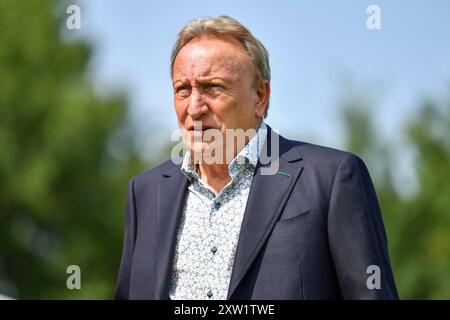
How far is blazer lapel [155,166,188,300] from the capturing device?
132 inches

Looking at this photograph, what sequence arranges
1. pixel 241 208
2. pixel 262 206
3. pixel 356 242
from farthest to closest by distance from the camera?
pixel 241 208 → pixel 262 206 → pixel 356 242

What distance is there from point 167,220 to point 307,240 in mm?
580

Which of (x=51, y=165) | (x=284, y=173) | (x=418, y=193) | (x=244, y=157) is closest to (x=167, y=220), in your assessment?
(x=244, y=157)

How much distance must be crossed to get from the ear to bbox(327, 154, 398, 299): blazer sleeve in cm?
48

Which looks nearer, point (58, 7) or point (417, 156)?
point (58, 7)

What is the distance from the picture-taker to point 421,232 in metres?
30.1

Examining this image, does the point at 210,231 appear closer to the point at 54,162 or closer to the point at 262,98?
the point at 262,98

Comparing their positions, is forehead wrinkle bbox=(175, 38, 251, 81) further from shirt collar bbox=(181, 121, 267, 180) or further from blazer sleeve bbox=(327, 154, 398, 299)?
blazer sleeve bbox=(327, 154, 398, 299)

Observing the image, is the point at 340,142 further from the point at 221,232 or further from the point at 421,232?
the point at 221,232

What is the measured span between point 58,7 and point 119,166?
4862 mm

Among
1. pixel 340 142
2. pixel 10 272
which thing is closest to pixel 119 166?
pixel 10 272

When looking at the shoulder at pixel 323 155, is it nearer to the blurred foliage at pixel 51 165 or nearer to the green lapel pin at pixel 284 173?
the green lapel pin at pixel 284 173

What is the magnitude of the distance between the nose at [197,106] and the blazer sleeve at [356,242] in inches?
21.7

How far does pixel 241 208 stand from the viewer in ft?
11.4
